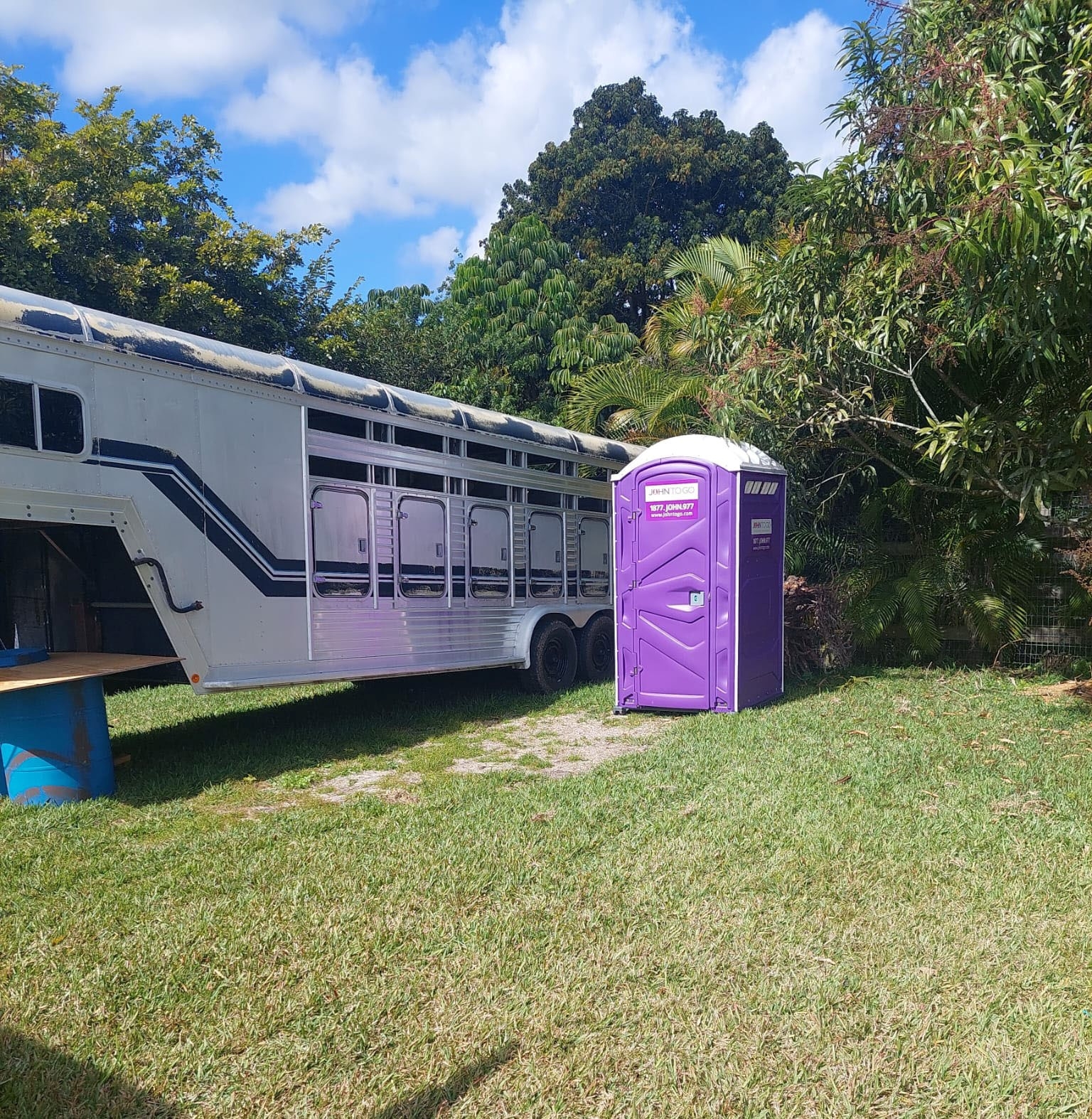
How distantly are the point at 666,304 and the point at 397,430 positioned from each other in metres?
6.46

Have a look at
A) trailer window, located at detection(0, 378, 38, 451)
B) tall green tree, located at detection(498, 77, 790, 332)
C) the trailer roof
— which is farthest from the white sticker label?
tall green tree, located at detection(498, 77, 790, 332)

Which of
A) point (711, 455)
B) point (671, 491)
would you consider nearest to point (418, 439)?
point (671, 491)

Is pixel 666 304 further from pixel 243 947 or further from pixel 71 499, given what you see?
pixel 243 947

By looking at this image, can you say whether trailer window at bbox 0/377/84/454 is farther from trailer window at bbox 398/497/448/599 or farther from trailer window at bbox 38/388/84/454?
trailer window at bbox 398/497/448/599

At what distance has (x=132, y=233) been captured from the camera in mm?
15086

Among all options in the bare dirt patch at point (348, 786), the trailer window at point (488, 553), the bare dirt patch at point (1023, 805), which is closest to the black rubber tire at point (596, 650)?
the trailer window at point (488, 553)

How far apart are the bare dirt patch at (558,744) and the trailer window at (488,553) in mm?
1435

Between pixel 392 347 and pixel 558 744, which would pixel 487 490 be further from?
pixel 392 347

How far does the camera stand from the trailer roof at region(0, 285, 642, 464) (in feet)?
18.6

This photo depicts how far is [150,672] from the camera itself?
267 inches

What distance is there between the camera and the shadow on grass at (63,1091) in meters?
2.71

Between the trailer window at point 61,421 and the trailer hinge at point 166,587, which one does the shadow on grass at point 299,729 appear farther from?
the trailer window at point 61,421

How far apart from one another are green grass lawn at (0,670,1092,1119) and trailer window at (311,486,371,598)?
1.66 m

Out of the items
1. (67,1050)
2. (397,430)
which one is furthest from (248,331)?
(67,1050)
